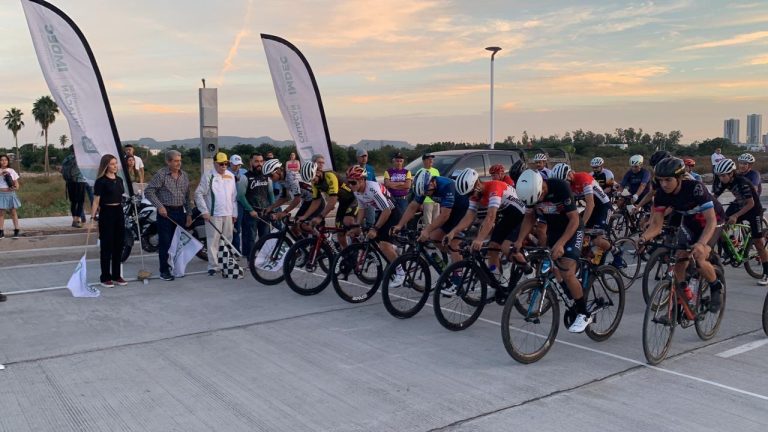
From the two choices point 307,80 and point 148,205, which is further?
point 307,80

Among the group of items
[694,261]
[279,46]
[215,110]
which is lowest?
[694,261]

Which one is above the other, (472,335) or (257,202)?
(257,202)

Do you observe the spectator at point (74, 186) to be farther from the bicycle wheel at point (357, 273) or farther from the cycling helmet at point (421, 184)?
the cycling helmet at point (421, 184)

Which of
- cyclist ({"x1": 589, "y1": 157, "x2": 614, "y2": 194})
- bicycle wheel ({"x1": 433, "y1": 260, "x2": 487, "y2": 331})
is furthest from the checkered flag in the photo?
cyclist ({"x1": 589, "y1": 157, "x2": 614, "y2": 194})

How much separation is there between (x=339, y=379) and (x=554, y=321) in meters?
1.96

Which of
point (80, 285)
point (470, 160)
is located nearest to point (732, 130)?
point (470, 160)

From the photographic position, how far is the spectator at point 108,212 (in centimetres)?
824

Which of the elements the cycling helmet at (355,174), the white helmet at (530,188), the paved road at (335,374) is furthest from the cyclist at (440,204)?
the white helmet at (530,188)

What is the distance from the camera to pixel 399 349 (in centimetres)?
592

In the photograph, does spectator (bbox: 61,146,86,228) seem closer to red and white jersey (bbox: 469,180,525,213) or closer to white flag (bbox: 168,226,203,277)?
white flag (bbox: 168,226,203,277)

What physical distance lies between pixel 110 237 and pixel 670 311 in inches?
263

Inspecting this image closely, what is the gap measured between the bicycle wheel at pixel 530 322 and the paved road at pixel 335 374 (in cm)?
15

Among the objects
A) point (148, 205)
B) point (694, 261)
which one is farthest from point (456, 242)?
point (148, 205)

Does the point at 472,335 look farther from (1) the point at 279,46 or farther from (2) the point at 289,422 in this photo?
(1) the point at 279,46
